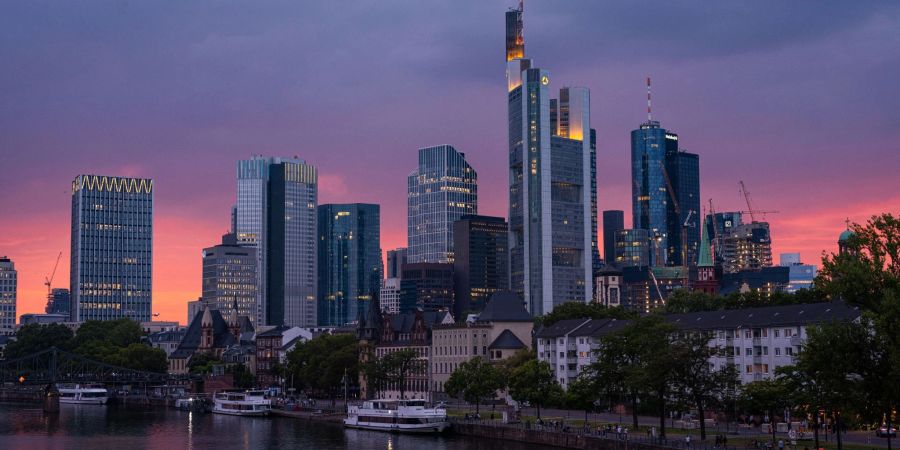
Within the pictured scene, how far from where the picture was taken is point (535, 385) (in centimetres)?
17800

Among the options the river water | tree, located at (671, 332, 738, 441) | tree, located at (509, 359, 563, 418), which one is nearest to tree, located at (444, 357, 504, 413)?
tree, located at (509, 359, 563, 418)

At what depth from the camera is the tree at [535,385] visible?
176m

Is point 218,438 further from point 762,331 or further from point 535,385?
point 762,331

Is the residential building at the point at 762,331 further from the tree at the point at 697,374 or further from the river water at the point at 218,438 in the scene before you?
the river water at the point at 218,438

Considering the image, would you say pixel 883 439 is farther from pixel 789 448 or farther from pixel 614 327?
pixel 614 327

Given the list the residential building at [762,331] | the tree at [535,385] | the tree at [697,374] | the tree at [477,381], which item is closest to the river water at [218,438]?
the tree at [477,381]

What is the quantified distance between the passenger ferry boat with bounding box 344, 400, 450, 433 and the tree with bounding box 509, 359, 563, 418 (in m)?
12.1

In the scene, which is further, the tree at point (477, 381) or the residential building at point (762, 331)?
the tree at point (477, 381)

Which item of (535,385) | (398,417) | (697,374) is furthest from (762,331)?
(398,417)

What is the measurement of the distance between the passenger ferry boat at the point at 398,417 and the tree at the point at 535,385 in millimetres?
12085

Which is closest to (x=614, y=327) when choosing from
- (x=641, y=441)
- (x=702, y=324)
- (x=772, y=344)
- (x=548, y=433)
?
(x=702, y=324)

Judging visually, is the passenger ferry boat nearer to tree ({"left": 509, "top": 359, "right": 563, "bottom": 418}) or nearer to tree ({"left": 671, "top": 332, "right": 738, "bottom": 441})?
tree ({"left": 509, "top": 359, "right": 563, "bottom": 418})

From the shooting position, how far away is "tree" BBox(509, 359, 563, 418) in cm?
17588

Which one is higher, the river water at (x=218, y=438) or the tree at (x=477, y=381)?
the tree at (x=477, y=381)
